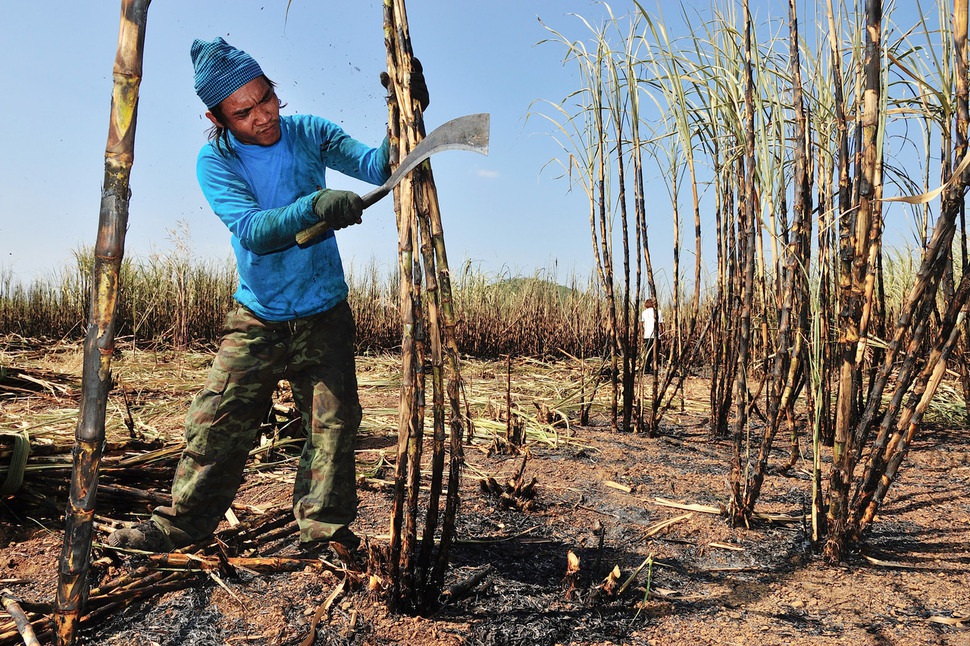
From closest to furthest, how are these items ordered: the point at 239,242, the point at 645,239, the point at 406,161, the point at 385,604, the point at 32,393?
the point at 406,161 < the point at 385,604 < the point at 239,242 < the point at 645,239 < the point at 32,393

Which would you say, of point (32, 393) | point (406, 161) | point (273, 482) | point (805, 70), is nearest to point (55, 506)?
point (273, 482)

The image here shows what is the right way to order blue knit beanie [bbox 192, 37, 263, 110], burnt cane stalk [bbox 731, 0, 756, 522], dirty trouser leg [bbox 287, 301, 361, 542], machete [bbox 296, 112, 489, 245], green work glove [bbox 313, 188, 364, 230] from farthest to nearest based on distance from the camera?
burnt cane stalk [bbox 731, 0, 756, 522]
dirty trouser leg [bbox 287, 301, 361, 542]
blue knit beanie [bbox 192, 37, 263, 110]
green work glove [bbox 313, 188, 364, 230]
machete [bbox 296, 112, 489, 245]

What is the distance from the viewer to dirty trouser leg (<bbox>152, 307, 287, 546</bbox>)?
6.45 ft

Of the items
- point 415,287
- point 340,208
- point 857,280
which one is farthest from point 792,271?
point 340,208

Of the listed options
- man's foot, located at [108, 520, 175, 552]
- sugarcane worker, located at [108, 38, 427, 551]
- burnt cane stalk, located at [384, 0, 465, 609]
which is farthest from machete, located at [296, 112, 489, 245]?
man's foot, located at [108, 520, 175, 552]

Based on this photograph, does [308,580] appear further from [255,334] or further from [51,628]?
[255,334]

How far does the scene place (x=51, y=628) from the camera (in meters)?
1.60

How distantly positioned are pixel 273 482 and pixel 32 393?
2985mm

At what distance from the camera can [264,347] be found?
6.50ft

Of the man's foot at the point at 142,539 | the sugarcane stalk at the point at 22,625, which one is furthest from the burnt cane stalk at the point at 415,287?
the man's foot at the point at 142,539

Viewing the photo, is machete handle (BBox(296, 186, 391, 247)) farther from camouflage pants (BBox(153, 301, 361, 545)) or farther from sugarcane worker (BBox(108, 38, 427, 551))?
camouflage pants (BBox(153, 301, 361, 545))

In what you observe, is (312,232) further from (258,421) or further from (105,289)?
(258,421)

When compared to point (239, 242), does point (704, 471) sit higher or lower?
lower

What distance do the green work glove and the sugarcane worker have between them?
1.37 ft
